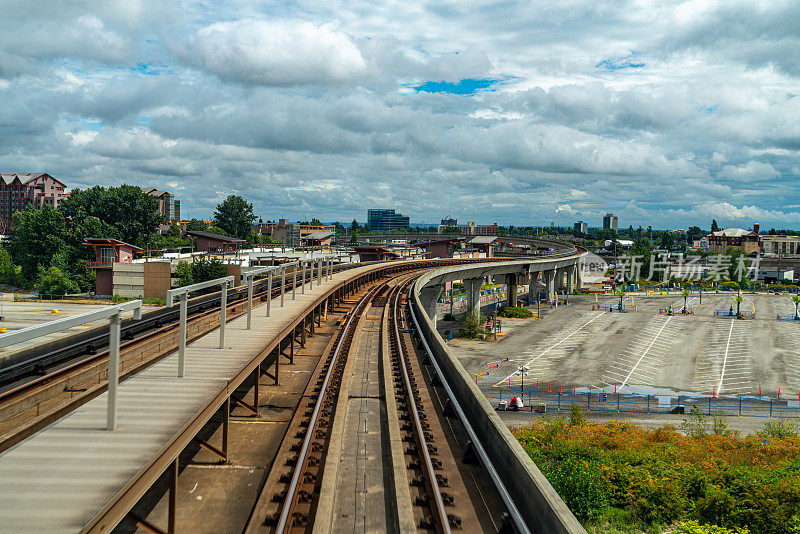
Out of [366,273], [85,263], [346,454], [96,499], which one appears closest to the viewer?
[96,499]

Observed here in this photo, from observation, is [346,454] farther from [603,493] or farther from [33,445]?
[603,493]

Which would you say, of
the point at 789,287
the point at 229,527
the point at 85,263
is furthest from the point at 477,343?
the point at 789,287

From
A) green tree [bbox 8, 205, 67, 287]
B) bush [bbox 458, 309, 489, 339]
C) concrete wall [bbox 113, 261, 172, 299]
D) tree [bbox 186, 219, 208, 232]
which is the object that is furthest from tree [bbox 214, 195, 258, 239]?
bush [bbox 458, 309, 489, 339]

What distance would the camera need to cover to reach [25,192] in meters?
174

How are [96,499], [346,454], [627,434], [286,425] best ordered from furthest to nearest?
1. [627,434]
2. [286,425]
3. [346,454]
4. [96,499]

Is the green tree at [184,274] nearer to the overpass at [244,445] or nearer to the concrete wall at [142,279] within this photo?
the concrete wall at [142,279]

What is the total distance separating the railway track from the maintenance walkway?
6.45 ft

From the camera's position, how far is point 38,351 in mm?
14695

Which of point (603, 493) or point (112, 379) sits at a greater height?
point (112, 379)

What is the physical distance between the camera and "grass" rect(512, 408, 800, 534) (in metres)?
15.9

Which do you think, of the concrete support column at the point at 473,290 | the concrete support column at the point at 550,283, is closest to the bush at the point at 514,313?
the concrete support column at the point at 473,290

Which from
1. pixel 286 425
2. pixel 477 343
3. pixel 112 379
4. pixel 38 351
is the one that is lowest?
pixel 477 343

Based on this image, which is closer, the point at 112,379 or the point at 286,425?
the point at 112,379

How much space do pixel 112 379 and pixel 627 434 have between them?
80.2 ft
